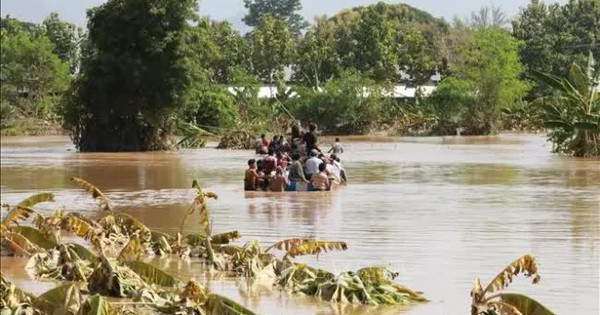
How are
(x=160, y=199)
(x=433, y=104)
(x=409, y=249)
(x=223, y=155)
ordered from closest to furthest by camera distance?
1. (x=409, y=249)
2. (x=160, y=199)
3. (x=223, y=155)
4. (x=433, y=104)

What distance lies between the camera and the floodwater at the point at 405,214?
1033 cm

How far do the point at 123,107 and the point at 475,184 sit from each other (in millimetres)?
20714

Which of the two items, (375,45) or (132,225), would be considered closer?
(132,225)

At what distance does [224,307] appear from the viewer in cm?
807

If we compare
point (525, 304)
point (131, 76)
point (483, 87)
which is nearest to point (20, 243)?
point (525, 304)

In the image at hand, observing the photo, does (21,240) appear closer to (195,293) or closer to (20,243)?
(20,243)

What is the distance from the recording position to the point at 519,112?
60312 mm

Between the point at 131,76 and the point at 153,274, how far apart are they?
30.6 m

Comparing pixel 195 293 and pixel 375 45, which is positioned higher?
pixel 375 45

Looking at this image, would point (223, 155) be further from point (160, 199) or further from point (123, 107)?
point (160, 199)

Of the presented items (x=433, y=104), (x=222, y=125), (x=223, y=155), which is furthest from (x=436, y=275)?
(x=433, y=104)

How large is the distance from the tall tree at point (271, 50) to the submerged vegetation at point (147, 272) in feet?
185

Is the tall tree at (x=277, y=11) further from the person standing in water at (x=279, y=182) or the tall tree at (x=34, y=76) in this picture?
the person standing in water at (x=279, y=182)

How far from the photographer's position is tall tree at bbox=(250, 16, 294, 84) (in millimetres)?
68812
